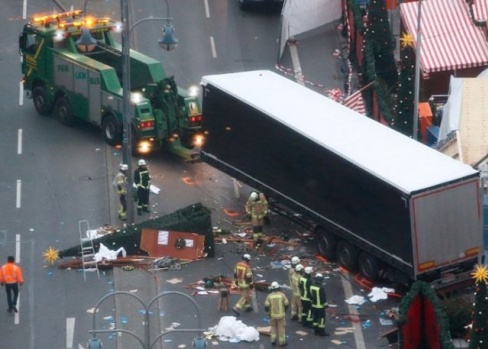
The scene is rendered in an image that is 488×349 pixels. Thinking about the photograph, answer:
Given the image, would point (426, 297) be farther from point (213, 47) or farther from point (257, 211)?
point (213, 47)

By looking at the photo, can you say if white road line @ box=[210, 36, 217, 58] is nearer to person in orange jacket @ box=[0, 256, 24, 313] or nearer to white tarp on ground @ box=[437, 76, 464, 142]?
white tarp on ground @ box=[437, 76, 464, 142]

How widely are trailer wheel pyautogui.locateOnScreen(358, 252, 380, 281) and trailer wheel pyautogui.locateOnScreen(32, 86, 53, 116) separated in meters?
13.9

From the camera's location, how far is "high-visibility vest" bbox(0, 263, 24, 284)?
3897 cm

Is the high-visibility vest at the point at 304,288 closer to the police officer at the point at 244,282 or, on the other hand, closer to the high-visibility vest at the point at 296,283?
the high-visibility vest at the point at 296,283

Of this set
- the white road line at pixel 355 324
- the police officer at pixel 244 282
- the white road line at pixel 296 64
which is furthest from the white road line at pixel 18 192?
the white road line at pixel 296 64

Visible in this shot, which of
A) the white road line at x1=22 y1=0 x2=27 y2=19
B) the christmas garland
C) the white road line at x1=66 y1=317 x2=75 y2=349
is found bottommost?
the white road line at x1=66 y1=317 x2=75 y2=349

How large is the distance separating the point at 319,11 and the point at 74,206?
14671 mm

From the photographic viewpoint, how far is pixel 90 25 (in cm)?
5106

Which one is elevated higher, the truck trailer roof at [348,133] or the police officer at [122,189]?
the truck trailer roof at [348,133]

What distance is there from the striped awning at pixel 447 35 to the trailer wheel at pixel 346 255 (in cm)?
1124

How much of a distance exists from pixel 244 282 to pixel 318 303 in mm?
1918

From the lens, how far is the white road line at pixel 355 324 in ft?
126

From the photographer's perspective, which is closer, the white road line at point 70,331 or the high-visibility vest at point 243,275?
the white road line at point 70,331

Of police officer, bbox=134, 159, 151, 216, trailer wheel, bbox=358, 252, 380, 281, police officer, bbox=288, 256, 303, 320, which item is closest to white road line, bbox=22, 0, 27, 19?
police officer, bbox=134, 159, 151, 216
